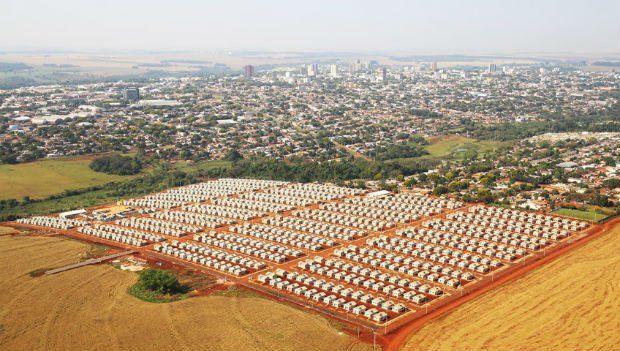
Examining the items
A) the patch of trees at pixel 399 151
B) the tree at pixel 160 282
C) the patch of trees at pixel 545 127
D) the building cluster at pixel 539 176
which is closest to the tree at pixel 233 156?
the patch of trees at pixel 399 151

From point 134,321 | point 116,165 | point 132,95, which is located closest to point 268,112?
point 132,95

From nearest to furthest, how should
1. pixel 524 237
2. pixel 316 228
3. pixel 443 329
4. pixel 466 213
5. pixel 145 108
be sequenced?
pixel 443 329, pixel 524 237, pixel 316 228, pixel 466 213, pixel 145 108

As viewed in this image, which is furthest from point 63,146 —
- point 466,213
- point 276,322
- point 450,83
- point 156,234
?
point 450,83

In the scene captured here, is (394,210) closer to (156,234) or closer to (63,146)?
(156,234)

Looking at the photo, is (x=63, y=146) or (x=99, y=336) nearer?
(x=99, y=336)

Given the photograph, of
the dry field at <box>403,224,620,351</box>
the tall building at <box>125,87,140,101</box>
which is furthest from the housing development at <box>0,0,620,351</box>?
the tall building at <box>125,87,140,101</box>

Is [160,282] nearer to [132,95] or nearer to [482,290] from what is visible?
[482,290]

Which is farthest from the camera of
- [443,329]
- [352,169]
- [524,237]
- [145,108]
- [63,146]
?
[145,108]
